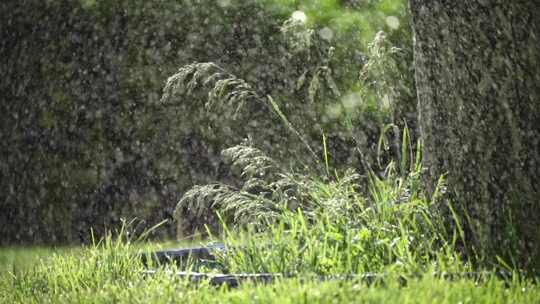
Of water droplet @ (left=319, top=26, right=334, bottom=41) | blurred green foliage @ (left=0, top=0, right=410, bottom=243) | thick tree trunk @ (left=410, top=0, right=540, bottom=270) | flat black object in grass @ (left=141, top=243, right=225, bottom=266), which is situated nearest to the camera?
thick tree trunk @ (left=410, top=0, right=540, bottom=270)

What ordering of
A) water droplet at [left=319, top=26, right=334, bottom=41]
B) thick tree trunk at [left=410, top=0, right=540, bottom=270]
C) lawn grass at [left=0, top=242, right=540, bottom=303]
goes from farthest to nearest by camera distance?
water droplet at [left=319, top=26, right=334, bottom=41] → thick tree trunk at [left=410, top=0, right=540, bottom=270] → lawn grass at [left=0, top=242, right=540, bottom=303]

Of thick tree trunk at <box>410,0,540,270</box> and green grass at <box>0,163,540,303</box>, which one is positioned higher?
thick tree trunk at <box>410,0,540,270</box>

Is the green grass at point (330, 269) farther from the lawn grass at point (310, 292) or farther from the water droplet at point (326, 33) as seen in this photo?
the water droplet at point (326, 33)

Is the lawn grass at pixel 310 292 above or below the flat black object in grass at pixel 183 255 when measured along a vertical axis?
above

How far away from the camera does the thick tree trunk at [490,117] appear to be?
3.96m

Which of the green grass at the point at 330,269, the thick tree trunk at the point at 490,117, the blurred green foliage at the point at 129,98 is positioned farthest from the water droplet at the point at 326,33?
the thick tree trunk at the point at 490,117

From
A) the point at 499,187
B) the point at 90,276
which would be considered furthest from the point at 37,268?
the point at 499,187

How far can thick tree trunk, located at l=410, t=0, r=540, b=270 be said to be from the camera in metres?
3.96

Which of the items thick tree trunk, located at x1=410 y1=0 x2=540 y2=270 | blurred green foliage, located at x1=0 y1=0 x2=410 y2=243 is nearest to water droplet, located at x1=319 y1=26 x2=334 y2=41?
blurred green foliage, located at x1=0 y1=0 x2=410 y2=243

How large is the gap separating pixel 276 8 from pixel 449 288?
18.0ft

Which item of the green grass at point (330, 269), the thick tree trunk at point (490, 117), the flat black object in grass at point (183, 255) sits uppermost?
the thick tree trunk at point (490, 117)

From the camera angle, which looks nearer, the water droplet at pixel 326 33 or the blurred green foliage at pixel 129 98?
the blurred green foliage at pixel 129 98

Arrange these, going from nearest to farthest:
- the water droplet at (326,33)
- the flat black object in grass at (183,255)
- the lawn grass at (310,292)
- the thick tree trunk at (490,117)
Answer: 1. the lawn grass at (310,292)
2. the thick tree trunk at (490,117)
3. the flat black object in grass at (183,255)
4. the water droplet at (326,33)

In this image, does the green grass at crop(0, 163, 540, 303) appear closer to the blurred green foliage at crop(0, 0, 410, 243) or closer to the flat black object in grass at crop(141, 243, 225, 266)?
the flat black object in grass at crop(141, 243, 225, 266)
